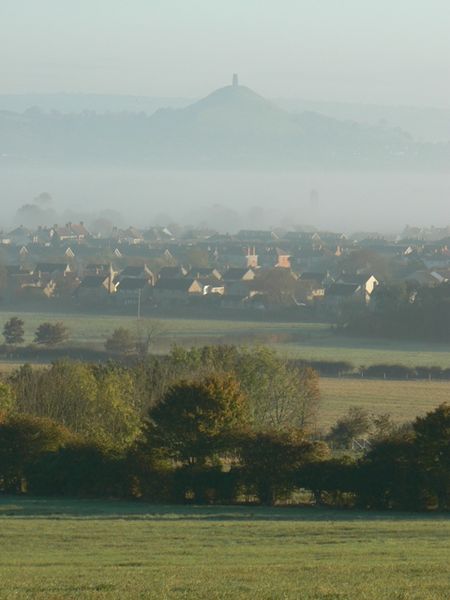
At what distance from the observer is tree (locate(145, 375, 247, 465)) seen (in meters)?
17.1

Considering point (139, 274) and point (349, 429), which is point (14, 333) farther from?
point (139, 274)

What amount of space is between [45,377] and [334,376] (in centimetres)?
1002

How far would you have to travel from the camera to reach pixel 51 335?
35.3 meters

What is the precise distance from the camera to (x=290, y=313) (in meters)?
46.2

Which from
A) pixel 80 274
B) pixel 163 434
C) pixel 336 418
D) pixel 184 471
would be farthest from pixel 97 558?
pixel 80 274

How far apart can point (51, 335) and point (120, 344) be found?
7.62ft

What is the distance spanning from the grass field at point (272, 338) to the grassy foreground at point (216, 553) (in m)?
18.2

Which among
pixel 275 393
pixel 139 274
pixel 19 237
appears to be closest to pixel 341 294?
pixel 139 274

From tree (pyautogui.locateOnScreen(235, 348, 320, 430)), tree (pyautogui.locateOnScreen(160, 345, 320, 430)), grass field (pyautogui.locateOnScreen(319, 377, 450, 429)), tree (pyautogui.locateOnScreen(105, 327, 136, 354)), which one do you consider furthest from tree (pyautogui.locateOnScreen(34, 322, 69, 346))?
tree (pyautogui.locateOnScreen(235, 348, 320, 430))

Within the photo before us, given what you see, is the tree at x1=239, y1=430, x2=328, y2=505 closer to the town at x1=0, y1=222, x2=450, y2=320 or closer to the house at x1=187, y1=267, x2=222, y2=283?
the town at x1=0, y1=222, x2=450, y2=320

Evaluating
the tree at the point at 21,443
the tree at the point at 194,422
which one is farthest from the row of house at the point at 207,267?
the tree at the point at 21,443

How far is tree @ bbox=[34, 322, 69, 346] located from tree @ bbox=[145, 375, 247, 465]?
17.7m

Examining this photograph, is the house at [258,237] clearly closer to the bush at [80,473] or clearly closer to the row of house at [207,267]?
the row of house at [207,267]

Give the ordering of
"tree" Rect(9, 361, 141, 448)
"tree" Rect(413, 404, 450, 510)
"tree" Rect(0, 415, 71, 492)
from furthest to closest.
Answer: "tree" Rect(9, 361, 141, 448), "tree" Rect(0, 415, 71, 492), "tree" Rect(413, 404, 450, 510)
